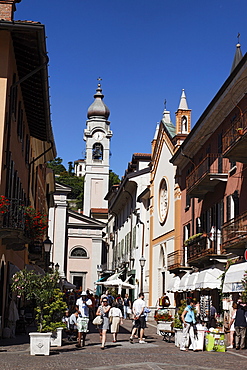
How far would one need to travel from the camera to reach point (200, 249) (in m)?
29.0

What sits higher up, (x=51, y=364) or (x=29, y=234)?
(x=29, y=234)

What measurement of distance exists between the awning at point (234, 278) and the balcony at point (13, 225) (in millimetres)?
7467

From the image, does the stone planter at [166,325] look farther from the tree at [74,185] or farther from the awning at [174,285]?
the tree at [74,185]

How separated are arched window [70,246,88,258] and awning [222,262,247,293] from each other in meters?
45.5

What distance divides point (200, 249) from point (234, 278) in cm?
757

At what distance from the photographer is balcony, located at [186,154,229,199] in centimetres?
2680

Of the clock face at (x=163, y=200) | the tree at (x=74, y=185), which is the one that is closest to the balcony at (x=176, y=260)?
the clock face at (x=163, y=200)

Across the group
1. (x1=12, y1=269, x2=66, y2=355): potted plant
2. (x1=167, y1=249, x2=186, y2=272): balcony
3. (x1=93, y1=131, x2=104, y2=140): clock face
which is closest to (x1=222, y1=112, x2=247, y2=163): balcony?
(x1=12, y1=269, x2=66, y2=355): potted plant

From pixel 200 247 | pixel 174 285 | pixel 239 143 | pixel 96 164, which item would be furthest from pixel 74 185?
pixel 239 143

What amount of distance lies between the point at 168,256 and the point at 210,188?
982cm

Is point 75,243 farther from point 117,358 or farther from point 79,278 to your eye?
point 117,358

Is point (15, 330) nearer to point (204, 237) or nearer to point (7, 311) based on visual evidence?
point (7, 311)

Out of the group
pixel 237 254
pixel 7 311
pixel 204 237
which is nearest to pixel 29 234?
pixel 7 311

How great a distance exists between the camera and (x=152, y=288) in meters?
43.5
